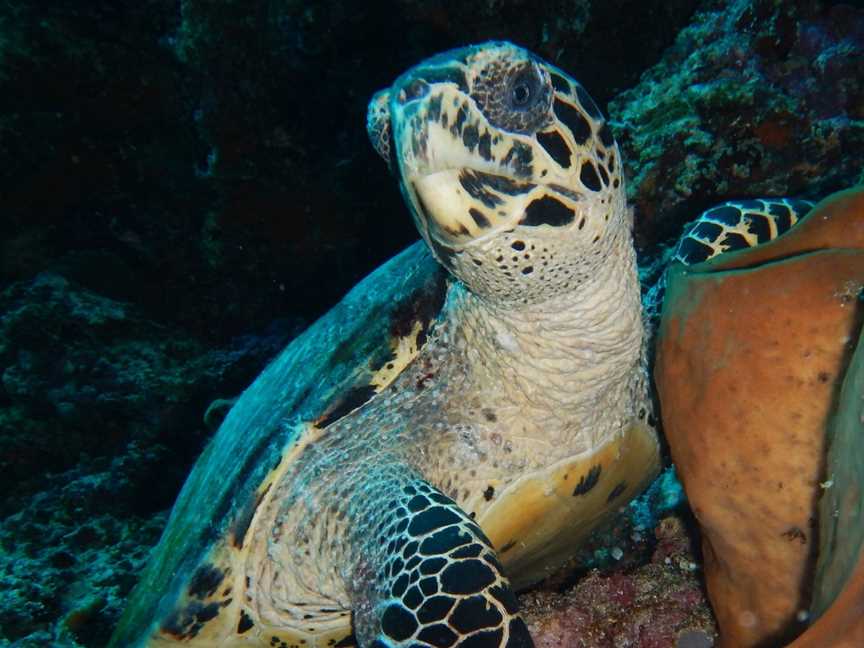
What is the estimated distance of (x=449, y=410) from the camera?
216 centimetres

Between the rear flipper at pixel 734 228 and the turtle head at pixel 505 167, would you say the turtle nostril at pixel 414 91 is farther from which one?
the rear flipper at pixel 734 228

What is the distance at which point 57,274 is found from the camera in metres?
5.87

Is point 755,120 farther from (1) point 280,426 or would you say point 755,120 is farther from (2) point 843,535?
(1) point 280,426

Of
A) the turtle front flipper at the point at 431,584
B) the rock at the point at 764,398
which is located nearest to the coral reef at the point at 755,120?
the rock at the point at 764,398

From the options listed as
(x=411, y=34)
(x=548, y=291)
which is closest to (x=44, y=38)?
(x=411, y=34)

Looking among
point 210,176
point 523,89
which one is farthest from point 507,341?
point 210,176

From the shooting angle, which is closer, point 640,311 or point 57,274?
point 640,311

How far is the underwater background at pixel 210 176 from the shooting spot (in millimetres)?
3072

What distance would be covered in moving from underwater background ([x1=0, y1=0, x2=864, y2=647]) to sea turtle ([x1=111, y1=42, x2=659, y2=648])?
127 cm

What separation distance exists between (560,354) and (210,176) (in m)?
4.46

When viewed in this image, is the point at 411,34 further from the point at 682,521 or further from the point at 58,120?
the point at 682,521

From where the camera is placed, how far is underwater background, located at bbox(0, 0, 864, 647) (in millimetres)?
3072

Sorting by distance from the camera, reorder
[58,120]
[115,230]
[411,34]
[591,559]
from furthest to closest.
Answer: [115,230] < [58,120] < [411,34] < [591,559]

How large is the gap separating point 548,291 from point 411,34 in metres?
3.63
